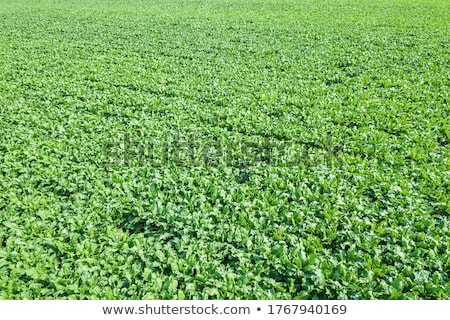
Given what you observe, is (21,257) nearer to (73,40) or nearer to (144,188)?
(144,188)

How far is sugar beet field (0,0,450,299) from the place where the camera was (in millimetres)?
4539

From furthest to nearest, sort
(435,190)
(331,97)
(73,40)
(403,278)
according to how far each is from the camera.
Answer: (73,40) < (331,97) < (435,190) < (403,278)

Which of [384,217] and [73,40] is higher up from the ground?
[73,40]

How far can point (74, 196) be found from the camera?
20.0 feet

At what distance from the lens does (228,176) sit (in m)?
6.55

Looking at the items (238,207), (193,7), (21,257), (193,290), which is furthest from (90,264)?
(193,7)

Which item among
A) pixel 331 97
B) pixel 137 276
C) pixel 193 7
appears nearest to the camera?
pixel 137 276

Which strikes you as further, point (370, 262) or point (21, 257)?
point (21, 257)

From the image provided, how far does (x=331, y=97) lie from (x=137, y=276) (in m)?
7.61

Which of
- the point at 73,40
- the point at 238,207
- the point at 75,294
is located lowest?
the point at 75,294

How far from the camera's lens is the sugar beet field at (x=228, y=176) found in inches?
179

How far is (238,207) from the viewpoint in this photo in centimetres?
566

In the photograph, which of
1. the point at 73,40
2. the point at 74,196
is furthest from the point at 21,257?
the point at 73,40

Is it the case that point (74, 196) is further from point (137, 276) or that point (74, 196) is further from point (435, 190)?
point (435, 190)
